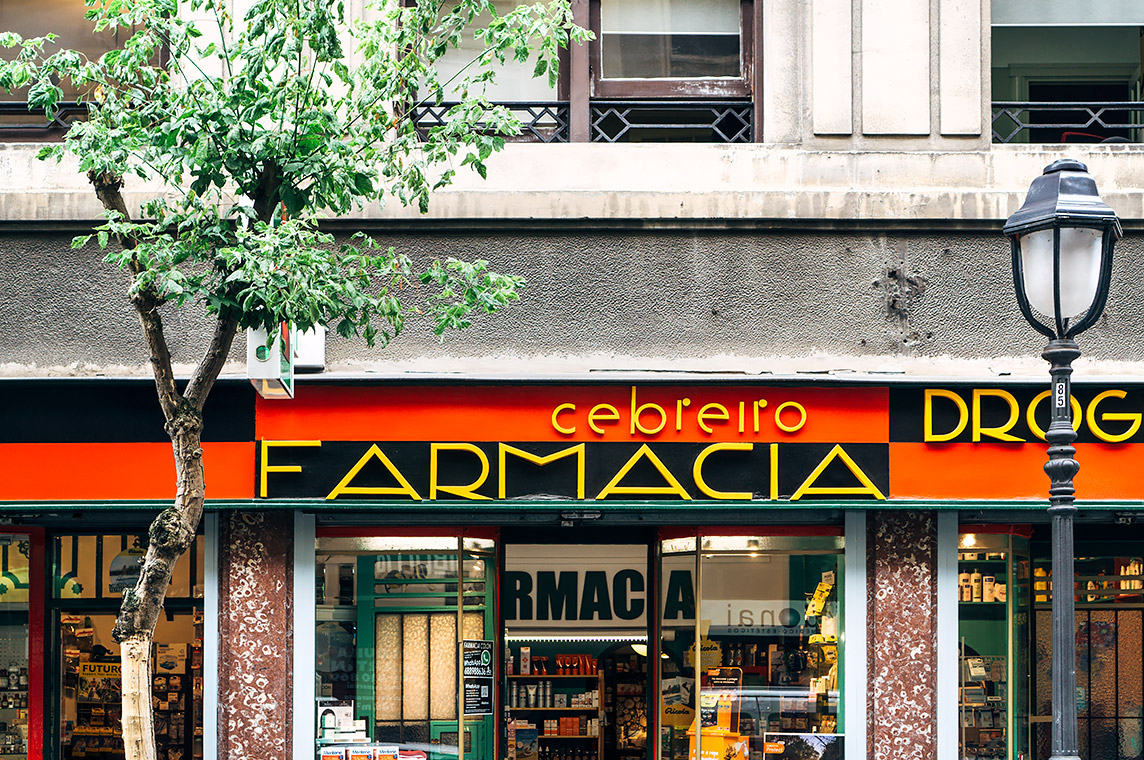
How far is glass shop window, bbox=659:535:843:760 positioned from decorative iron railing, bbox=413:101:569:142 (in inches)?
142

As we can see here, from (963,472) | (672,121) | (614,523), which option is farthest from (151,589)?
(963,472)

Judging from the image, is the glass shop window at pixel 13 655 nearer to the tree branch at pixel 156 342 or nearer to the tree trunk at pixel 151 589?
the tree trunk at pixel 151 589

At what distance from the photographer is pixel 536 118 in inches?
419

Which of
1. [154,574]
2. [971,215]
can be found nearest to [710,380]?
[971,215]

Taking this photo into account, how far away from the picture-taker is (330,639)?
10195 mm

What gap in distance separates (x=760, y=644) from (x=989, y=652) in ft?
6.09

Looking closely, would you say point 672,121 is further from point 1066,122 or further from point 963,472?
point 963,472

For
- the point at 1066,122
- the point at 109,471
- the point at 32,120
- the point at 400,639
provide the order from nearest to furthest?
the point at 109,471 < the point at 400,639 < the point at 32,120 < the point at 1066,122

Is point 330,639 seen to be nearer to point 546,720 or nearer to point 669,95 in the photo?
point 546,720

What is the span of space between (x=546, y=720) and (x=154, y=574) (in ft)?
22.3

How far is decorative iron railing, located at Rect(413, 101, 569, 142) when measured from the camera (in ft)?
34.7

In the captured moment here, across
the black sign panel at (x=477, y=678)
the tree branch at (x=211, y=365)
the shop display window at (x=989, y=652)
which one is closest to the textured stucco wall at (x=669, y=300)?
the shop display window at (x=989, y=652)

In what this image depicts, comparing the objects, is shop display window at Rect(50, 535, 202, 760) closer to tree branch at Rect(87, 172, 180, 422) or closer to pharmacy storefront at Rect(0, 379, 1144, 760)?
pharmacy storefront at Rect(0, 379, 1144, 760)

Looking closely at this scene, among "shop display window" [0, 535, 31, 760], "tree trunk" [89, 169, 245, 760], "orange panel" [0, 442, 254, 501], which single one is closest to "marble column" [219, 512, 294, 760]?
"orange panel" [0, 442, 254, 501]
